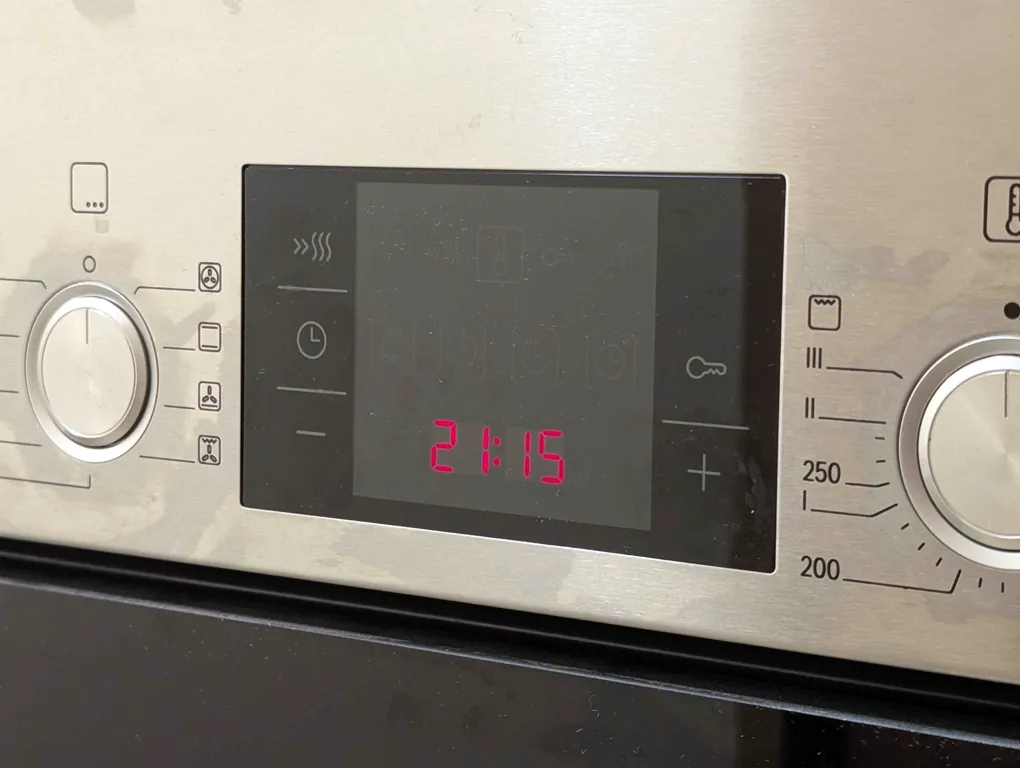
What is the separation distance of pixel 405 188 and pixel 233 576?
0.64 feet

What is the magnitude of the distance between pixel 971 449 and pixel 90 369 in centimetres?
35

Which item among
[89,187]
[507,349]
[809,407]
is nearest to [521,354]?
[507,349]

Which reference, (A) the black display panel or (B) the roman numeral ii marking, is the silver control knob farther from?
(B) the roman numeral ii marking

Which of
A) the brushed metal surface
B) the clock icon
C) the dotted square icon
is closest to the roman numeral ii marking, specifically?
the brushed metal surface

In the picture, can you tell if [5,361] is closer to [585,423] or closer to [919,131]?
[585,423]

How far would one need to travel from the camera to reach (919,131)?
0.33 metres

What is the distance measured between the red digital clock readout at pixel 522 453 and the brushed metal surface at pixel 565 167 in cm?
3

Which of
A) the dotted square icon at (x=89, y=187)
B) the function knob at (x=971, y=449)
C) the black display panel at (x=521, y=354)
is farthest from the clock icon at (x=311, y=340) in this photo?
the function knob at (x=971, y=449)

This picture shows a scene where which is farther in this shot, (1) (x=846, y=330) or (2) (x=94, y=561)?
(2) (x=94, y=561)

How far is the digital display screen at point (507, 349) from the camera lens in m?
0.37

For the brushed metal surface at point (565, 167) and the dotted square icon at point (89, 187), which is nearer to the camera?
the brushed metal surface at point (565, 167)

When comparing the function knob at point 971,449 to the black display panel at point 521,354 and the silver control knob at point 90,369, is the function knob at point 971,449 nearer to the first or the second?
the black display panel at point 521,354

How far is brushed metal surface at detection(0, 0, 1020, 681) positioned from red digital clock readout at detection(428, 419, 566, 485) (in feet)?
0.10

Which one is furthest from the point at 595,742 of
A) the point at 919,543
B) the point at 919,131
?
the point at 919,131
